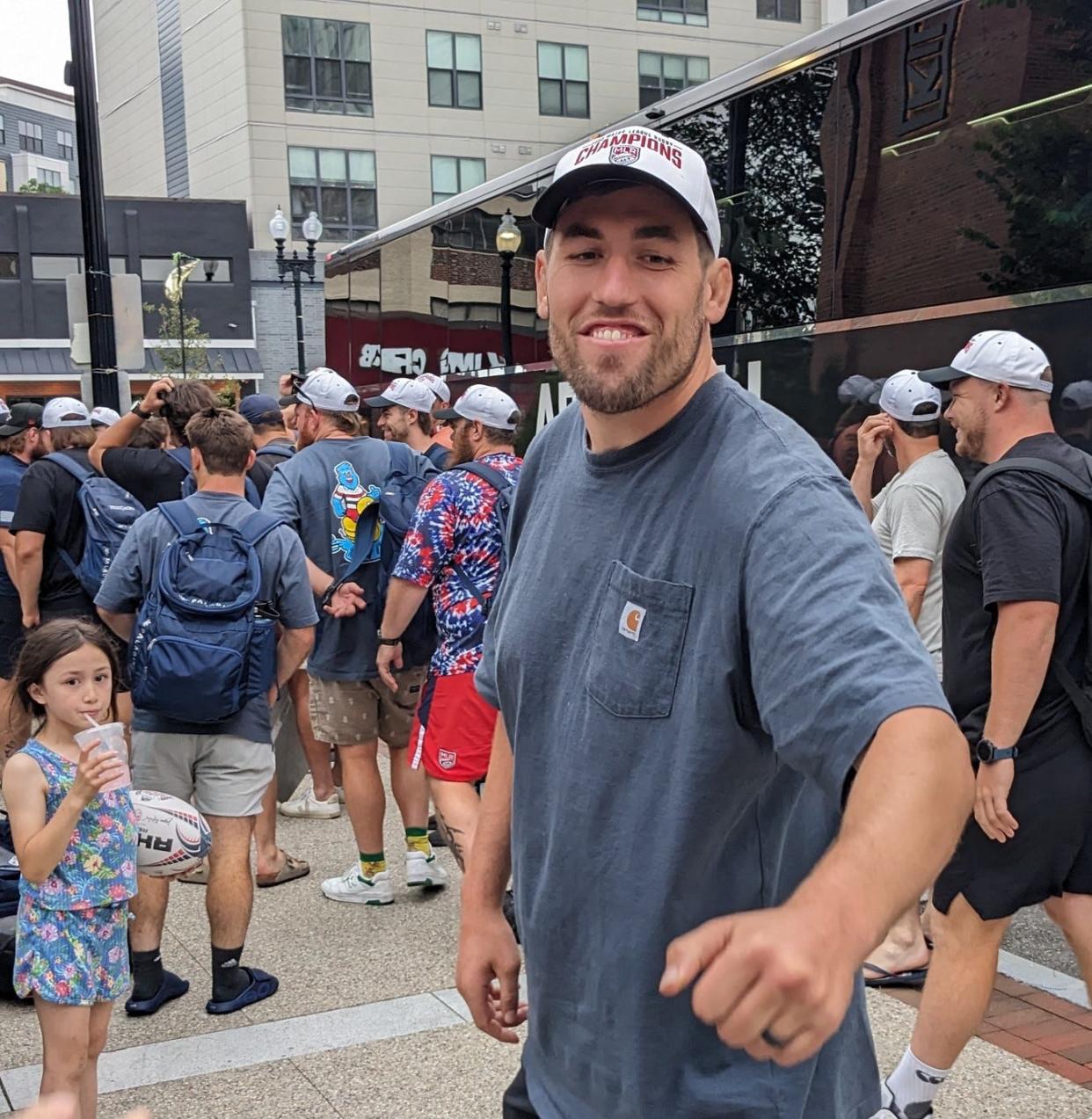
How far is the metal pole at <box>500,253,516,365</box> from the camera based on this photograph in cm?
991

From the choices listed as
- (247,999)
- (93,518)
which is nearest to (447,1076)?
(247,999)

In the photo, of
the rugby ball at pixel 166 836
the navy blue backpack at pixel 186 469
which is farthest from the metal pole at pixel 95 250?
the rugby ball at pixel 166 836

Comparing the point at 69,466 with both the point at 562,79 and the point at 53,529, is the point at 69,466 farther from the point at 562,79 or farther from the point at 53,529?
the point at 562,79

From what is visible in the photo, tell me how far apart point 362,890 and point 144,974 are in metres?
1.22

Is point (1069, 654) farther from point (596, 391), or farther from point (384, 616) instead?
point (384, 616)

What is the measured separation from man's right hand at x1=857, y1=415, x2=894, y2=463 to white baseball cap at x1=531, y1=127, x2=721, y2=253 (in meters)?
4.13

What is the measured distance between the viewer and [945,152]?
5.71 m

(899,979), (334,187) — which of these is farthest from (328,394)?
(334,187)

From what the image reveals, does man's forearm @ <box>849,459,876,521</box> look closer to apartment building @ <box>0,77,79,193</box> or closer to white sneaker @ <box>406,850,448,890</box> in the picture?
white sneaker @ <box>406,850,448,890</box>

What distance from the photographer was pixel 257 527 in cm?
464

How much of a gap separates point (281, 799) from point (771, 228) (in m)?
3.90

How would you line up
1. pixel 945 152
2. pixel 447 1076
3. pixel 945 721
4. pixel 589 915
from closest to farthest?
pixel 945 721
pixel 589 915
pixel 447 1076
pixel 945 152

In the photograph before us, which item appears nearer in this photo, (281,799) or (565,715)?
(565,715)

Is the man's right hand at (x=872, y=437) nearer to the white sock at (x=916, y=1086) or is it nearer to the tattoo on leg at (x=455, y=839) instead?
the tattoo on leg at (x=455, y=839)
